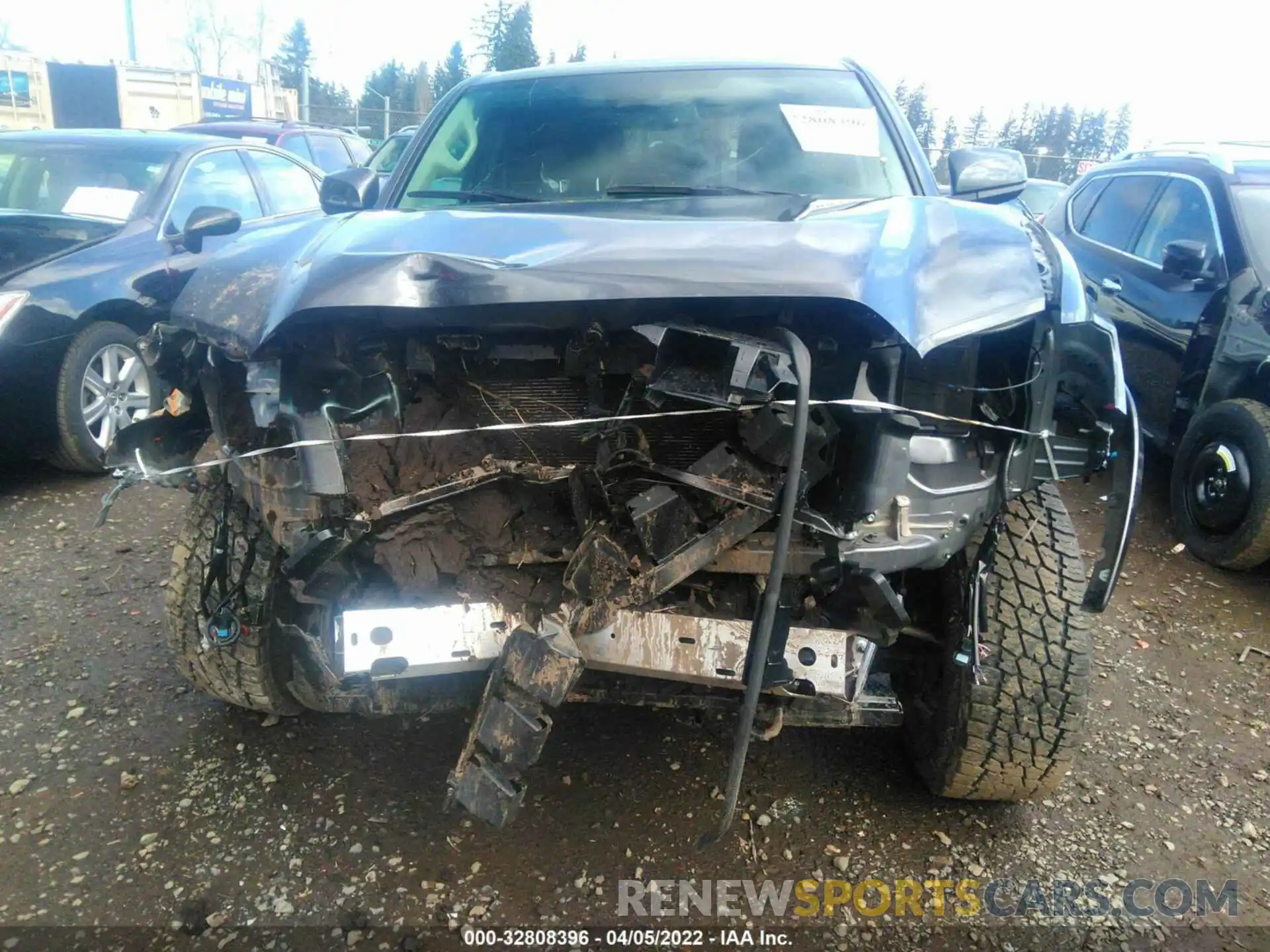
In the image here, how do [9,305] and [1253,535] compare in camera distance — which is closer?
[1253,535]

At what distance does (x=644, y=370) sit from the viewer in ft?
6.45

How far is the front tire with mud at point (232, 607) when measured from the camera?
7.75 ft

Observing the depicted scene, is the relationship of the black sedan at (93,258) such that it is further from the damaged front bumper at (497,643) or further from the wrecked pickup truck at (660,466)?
the damaged front bumper at (497,643)

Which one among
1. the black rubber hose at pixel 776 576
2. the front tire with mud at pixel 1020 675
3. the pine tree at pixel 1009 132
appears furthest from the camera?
the pine tree at pixel 1009 132

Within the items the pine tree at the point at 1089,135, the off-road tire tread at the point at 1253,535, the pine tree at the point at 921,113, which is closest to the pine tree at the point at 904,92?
the pine tree at the point at 921,113

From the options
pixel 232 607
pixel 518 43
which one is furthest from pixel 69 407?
pixel 518 43

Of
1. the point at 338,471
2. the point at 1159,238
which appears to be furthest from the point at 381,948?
the point at 1159,238

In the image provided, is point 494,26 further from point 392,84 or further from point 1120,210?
point 1120,210

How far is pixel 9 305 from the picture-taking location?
12.8 ft

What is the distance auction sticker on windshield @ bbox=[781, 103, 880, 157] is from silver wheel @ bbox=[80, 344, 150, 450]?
3.42 m

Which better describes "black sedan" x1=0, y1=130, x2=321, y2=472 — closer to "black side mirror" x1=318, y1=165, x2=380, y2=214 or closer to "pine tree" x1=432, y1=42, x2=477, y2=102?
"black side mirror" x1=318, y1=165, x2=380, y2=214

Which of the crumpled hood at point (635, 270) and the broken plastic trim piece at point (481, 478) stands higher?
the crumpled hood at point (635, 270)

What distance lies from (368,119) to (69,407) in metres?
32.5

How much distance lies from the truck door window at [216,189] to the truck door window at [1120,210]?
4.98 meters
